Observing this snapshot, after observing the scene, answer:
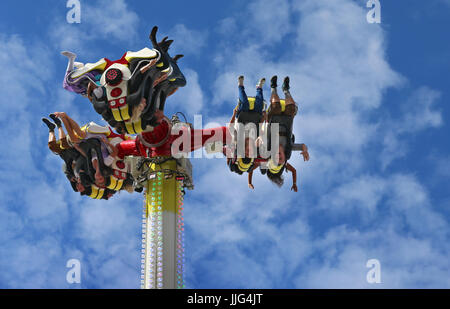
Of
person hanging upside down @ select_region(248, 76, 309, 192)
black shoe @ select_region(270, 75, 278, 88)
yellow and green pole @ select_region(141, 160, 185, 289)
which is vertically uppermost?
black shoe @ select_region(270, 75, 278, 88)

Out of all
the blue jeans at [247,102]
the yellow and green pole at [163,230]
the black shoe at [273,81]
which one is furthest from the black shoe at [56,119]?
the black shoe at [273,81]

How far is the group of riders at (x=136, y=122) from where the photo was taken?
15.5m

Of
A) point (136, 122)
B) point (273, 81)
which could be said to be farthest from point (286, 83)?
point (136, 122)

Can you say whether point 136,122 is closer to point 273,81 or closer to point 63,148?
point 63,148

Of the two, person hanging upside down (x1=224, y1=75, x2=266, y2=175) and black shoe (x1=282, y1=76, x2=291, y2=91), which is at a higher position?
black shoe (x1=282, y1=76, x2=291, y2=91)

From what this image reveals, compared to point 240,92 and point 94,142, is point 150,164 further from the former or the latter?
point 240,92

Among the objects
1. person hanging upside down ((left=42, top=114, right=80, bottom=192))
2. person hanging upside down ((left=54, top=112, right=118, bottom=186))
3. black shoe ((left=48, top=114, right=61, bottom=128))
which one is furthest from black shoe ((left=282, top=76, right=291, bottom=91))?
black shoe ((left=48, top=114, right=61, bottom=128))

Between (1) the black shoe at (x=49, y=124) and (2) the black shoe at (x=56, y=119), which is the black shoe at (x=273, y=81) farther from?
(1) the black shoe at (x=49, y=124)

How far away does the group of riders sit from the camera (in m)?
15.5

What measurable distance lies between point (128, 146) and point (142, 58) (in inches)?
132

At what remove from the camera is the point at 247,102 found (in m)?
15.6

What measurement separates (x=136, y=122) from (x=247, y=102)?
2.95 m

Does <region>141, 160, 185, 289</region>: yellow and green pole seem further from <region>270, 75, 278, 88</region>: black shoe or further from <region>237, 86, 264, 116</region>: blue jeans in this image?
<region>270, 75, 278, 88</region>: black shoe

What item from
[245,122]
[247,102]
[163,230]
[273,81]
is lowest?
[163,230]
